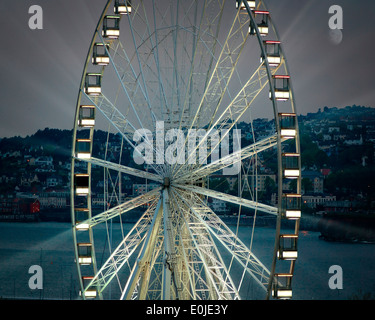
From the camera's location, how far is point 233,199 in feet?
47.1

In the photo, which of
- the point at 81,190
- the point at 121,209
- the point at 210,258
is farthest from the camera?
the point at 81,190

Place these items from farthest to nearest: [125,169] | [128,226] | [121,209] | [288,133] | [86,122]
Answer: [128,226], [86,122], [125,169], [121,209], [288,133]

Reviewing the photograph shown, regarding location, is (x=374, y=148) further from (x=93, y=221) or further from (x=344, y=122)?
(x=93, y=221)

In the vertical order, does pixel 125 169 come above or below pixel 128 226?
above

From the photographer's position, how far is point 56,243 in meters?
59.7

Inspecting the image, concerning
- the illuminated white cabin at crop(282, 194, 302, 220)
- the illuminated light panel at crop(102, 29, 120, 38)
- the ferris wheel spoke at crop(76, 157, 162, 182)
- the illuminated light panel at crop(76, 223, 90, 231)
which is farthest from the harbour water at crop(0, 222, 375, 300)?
the illuminated white cabin at crop(282, 194, 302, 220)

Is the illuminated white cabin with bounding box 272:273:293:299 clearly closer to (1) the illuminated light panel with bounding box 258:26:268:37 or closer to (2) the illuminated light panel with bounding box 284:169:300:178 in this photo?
(2) the illuminated light panel with bounding box 284:169:300:178

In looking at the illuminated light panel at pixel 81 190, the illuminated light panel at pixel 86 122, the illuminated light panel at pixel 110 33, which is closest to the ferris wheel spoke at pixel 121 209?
the illuminated light panel at pixel 81 190

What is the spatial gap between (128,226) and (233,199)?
4913cm

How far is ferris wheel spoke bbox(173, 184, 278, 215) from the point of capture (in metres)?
13.8

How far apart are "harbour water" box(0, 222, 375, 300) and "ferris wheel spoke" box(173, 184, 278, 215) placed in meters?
25.0

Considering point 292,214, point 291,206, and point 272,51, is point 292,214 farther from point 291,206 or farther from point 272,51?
point 272,51

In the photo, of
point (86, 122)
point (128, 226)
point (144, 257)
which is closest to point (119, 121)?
point (86, 122)
